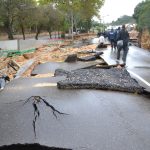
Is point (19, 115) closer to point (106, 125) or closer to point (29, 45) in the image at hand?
point (106, 125)

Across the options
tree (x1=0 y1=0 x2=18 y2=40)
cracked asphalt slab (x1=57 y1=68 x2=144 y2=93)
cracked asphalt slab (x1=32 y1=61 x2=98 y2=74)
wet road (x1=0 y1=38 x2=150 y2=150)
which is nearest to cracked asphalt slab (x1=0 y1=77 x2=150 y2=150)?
wet road (x1=0 y1=38 x2=150 y2=150)

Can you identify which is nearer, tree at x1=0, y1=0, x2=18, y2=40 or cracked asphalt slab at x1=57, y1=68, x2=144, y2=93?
cracked asphalt slab at x1=57, y1=68, x2=144, y2=93

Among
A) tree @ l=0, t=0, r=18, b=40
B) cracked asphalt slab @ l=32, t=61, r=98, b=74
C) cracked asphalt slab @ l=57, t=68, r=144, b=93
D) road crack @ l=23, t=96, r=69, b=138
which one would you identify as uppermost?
tree @ l=0, t=0, r=18, b=40

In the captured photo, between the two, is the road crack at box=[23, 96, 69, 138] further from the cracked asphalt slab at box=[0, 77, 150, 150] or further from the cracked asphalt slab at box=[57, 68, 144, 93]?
the cracked asphalt slab at box=[57, 68, 144, 93]

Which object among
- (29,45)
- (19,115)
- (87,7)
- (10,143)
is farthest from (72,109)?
(87,7)

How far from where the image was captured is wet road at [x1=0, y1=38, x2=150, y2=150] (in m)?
6.25

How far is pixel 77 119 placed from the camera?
757cm

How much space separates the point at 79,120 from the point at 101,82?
399 cm

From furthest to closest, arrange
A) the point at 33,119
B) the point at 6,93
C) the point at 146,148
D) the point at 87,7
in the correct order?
the point at 87,7 < the point at 6,93 < the point at 33,119 < the point at 146,148

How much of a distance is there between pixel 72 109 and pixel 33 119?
4.15ft

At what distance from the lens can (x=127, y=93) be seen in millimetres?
10617

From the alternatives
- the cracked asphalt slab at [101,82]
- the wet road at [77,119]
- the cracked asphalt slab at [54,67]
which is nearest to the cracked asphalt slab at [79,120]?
the wet road at [77,119]

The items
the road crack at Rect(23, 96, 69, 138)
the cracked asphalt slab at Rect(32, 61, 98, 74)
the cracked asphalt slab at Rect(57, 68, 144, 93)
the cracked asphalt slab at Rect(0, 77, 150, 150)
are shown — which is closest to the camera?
the cracked asphalt slab at Rect(0, 77, 150, 150)

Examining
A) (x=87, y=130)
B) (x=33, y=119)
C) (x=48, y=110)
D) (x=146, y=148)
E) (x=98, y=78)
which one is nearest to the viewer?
(x=146, y=148)
